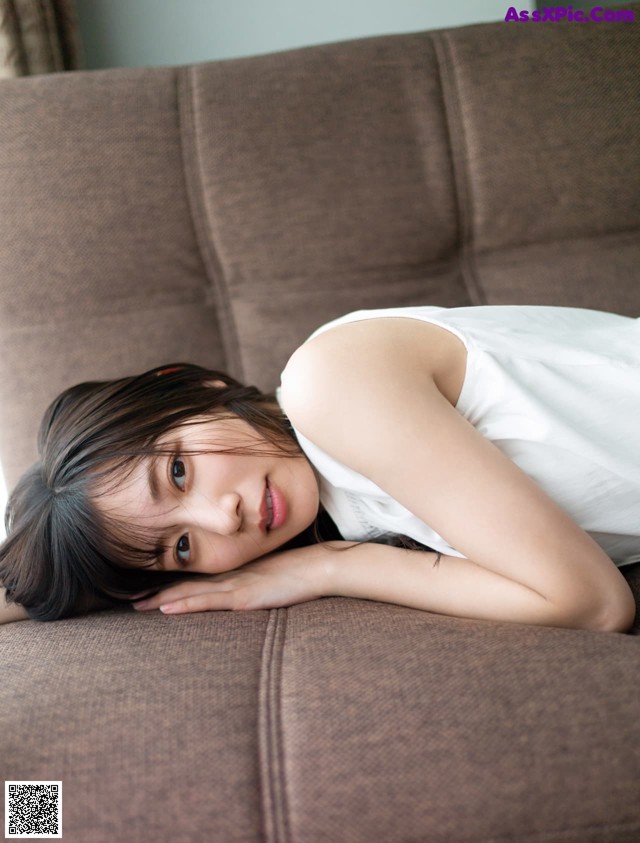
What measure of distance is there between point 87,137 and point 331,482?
2.70 ft

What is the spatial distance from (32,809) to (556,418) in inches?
30.4

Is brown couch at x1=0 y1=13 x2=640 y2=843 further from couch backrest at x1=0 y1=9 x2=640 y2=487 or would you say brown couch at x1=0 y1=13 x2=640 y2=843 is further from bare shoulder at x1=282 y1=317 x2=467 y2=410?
bare shoulder at x1=282 y1=317 x2=467 y2=410

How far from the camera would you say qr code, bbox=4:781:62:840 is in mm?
714

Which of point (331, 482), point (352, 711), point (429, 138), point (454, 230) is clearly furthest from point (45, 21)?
point (352, 711)

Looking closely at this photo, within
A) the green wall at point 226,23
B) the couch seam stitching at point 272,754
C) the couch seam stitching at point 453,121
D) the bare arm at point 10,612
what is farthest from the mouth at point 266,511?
the green wall at point 226,23

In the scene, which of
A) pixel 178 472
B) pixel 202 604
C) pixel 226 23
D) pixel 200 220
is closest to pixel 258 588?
pixel 202 604

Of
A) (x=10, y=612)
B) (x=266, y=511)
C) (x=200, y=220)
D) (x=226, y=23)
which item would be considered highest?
(x=226, y=23)

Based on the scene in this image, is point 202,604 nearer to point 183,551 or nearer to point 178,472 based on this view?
point 183,551

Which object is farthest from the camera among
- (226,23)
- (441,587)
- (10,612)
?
(226,23)

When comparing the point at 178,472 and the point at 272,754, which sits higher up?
the point at 178,472

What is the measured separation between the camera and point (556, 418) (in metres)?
1.03

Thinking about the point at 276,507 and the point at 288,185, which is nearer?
the point at 276,507

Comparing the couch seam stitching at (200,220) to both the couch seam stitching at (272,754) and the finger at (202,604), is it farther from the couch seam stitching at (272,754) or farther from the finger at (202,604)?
the couch seam stitching at (272,754)

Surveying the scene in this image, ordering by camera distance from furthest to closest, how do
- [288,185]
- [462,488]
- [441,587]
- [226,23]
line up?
[226,23], [288,185], [441,587], [462,488]
